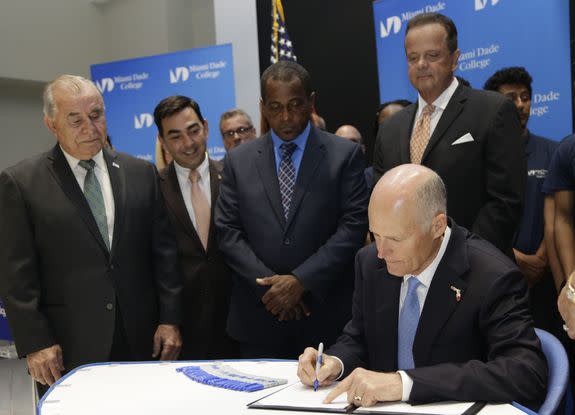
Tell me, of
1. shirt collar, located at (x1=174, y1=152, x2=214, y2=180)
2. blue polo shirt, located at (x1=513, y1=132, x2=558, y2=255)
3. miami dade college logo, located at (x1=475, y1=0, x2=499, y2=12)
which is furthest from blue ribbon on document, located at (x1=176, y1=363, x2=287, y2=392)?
miami dade college logo, located at (x1=475, y1=0, x2=499, y2=12)

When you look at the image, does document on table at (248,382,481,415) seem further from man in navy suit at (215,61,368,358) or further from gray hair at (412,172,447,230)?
man in navy suit at (215,61,368,358)

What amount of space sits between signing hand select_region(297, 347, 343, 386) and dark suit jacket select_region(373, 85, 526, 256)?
1117 millimetres

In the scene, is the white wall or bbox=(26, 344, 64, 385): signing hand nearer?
bbox=(26, 344, 64, 385): signing hand

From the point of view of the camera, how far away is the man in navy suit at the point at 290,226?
303 cm

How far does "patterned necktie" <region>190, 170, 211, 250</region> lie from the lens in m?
3.57

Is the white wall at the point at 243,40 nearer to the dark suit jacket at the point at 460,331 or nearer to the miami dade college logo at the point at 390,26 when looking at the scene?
the miami dade college logo at the point at 390,26

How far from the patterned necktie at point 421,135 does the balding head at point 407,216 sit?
3.36ft

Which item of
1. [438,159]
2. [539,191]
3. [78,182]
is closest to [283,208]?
[438,159]

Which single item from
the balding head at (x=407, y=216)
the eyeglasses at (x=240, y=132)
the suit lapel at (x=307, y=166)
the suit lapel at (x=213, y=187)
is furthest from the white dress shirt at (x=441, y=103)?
the eyeglasses at (x=240, y=132)

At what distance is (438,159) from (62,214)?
64.6 inches

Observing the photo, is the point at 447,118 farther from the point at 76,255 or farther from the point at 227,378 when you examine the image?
the point at 76,255

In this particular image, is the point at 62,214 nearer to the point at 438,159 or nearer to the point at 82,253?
the point at 82,253

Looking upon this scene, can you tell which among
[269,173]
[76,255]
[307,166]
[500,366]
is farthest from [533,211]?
[76,255]

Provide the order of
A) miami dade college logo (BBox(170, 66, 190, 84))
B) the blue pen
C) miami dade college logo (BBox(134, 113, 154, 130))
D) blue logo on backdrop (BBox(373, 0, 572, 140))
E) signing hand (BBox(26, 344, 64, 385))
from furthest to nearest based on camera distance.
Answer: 1. miami dade college logo (BBox(134, 113, 154, 130))
2. miami dade college logo (BBox(170, 66, 190, 84))
3. blue logo on backdrop (BBox(373, 0, 572, 140))
4. signing hand (BBox(26, 344, 64, 385))
5. the blue pen
